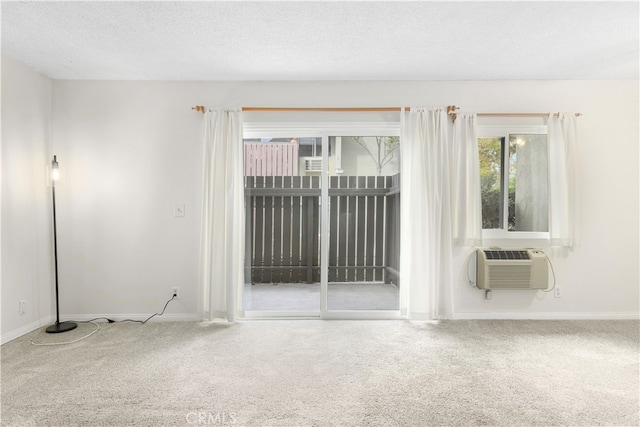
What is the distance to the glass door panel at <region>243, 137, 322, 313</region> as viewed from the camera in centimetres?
369

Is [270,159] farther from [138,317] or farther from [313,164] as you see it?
[138,317]

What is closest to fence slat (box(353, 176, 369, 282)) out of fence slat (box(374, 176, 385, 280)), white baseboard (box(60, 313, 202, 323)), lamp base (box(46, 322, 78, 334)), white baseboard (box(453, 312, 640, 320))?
fence slat (box(374, 176, 385, 280))

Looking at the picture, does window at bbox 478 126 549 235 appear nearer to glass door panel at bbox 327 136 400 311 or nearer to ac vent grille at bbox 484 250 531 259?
ac vent grille at bbox 484 250 531 259

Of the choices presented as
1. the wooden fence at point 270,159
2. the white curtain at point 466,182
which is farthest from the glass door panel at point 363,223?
the white curtain at point 466,182

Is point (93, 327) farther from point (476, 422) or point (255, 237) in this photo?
point (476, 422)

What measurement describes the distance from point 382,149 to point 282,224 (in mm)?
1328

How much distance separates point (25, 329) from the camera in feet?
10.3

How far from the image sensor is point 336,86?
3.56m

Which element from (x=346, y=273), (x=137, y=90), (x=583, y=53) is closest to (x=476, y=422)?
(x=346, y=273)

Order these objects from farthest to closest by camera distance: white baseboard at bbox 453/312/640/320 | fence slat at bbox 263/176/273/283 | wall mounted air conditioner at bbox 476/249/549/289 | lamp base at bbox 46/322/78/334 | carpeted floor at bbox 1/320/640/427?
fence slat at bbox 263/176/273/283
white baseboard at bbox 453/312/640/320
wall mounted air conditioner at bbox 476/249/549/289
lamp base at bbox 46/322/78/334
carpeted floor at bbox 1/320/640/427

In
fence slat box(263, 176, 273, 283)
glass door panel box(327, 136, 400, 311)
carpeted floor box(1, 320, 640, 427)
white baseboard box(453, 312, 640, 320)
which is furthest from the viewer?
fence slat box(263, 176, 273, 283)

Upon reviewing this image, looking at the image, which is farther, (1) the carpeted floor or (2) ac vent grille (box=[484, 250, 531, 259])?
(2) ac vent grille (box=[484, 250, 531, 259])

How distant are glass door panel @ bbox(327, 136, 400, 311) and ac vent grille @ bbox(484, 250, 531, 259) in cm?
88

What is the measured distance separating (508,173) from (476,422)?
257 centimetres
